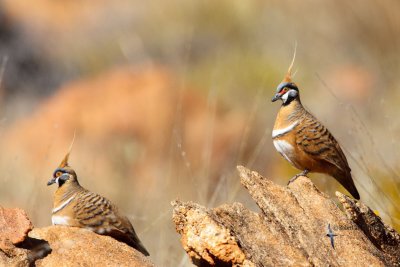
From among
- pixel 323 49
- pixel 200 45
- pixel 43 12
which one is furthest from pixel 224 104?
pixel 43 12

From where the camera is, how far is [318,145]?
24.0 ft

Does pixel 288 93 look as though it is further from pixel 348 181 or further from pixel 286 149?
pixel 348 181

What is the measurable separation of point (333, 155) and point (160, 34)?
1410cm

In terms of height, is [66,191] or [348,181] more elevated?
[66,191]

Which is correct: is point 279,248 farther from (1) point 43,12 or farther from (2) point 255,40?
(1) point 43,12

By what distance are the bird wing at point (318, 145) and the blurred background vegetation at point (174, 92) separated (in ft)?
2.57

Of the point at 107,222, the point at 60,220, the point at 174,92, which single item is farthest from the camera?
the point at 174,92

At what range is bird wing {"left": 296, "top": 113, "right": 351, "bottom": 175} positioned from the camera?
730 cm

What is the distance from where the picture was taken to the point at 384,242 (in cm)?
608

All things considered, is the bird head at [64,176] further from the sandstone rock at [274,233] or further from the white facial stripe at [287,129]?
the sandstone rock at [274,233]

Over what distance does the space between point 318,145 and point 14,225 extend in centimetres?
284

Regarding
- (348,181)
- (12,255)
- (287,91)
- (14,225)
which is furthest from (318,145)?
(12,255)

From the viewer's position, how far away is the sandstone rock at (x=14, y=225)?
540 cm

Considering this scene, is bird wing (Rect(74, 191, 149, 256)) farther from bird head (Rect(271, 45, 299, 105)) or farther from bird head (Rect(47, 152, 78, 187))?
bird head (Rect(271, 45, 299, 105))
